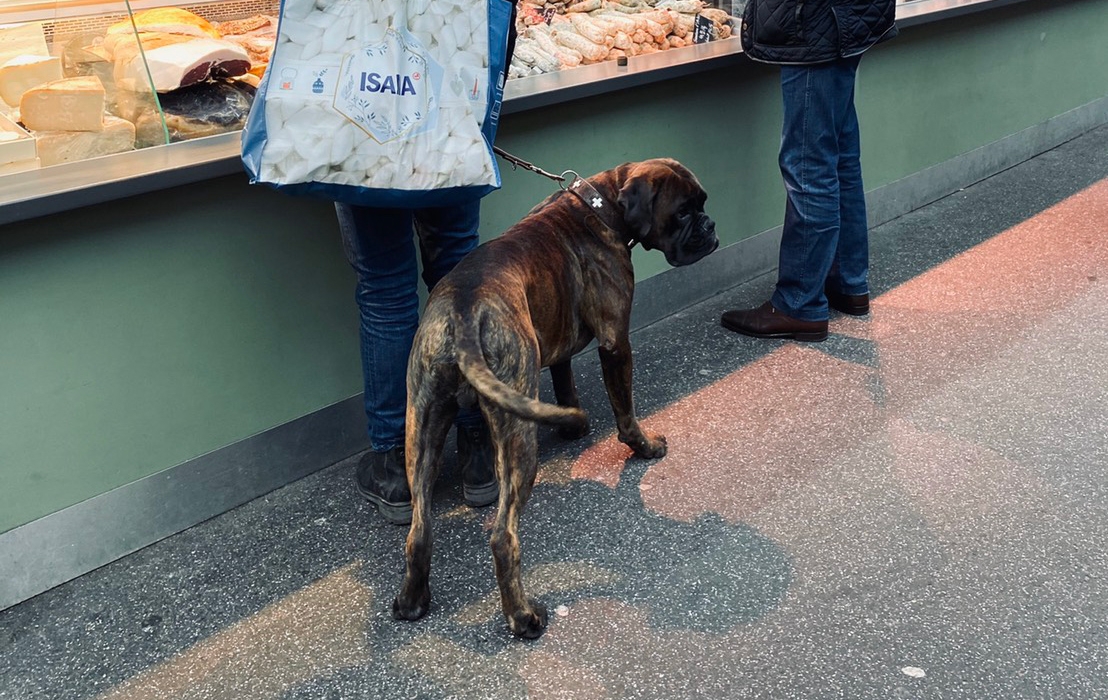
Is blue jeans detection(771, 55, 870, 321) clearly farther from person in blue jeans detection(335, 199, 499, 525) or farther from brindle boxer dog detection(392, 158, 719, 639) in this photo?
person in blue jeans detection(335, 199, 499, 525)

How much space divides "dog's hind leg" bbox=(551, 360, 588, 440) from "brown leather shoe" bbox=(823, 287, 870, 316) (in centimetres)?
170

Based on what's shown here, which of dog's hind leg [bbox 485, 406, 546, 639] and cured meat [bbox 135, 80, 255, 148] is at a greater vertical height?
cured meat [bbox 135, 80, 255, 148]

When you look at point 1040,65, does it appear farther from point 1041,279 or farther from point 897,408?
point 897,408

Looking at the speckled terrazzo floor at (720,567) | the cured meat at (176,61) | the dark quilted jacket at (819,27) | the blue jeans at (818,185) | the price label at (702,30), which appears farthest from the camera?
the price label at (702,30)

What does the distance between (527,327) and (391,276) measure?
61 cm

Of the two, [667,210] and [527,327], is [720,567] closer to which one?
[527,327]

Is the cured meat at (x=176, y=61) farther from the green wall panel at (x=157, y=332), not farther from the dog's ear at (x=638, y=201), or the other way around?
the dog's ear at (x=638, y=201)

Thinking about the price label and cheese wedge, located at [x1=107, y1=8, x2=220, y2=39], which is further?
the price label

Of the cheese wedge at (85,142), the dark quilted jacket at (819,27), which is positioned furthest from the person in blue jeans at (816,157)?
the cheese wedge at (85,142)

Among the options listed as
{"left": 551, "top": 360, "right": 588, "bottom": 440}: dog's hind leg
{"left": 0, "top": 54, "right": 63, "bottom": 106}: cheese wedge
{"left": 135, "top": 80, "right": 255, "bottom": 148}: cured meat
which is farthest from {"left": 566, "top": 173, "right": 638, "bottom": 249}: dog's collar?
{"left": 0, "top": 54, "right": 63, "bottom": 106}: cheese wedge

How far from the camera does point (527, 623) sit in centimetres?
282

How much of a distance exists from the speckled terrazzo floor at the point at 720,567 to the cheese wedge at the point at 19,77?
4.78 ft

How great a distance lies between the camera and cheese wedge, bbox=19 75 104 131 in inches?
124

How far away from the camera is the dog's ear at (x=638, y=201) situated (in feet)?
11.2
